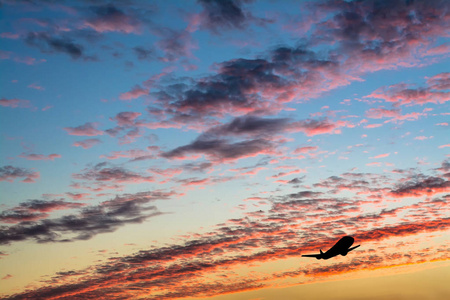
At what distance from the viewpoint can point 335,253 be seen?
65.6 meters
